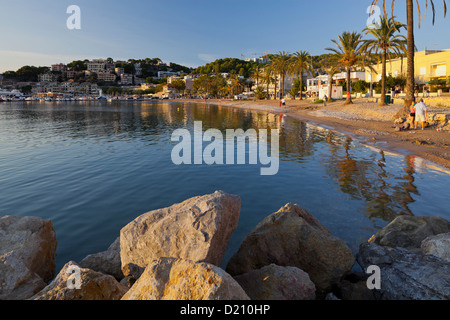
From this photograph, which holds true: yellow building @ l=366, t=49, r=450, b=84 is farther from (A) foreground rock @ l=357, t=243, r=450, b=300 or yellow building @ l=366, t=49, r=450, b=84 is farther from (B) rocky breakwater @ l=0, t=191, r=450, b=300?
(B) rocky breakwater @ l=0, t=191, r=450, b=300

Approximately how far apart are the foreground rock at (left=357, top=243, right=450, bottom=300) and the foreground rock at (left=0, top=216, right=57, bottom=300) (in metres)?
5.97

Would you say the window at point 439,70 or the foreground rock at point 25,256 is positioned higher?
the window at point 439,70

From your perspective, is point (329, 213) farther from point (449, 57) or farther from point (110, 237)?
point (449, 57)

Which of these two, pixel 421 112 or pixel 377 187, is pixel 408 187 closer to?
pixel 377 187

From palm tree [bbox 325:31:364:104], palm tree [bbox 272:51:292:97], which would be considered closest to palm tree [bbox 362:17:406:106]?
palm tree [bbox 325:31:364:104]

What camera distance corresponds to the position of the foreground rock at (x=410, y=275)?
15.4 ft

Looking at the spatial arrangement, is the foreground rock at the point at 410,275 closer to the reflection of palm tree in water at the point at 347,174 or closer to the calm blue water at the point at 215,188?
the calm blue water at the point at 215,188

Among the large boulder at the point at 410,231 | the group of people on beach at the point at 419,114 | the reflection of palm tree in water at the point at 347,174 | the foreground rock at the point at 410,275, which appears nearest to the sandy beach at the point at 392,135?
the group of people on beach at the point at 419,114

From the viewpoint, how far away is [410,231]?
7.21 m

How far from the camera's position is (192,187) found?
45.8ft

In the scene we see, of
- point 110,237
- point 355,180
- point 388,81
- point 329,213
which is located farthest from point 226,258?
point 388,81

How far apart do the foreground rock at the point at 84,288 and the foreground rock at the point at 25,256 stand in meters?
0.82
